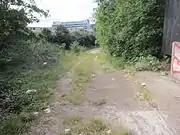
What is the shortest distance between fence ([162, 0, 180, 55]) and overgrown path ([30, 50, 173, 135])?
201cm

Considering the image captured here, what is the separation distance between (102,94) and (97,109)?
3.56 feet

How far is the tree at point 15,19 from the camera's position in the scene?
26.7 feet

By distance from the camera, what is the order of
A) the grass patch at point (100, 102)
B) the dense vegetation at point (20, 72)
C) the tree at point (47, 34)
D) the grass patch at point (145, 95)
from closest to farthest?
the dense vegetation at point (20, 72) < the grass patch at point (100, 102) < the grass patch at point (145, 95) < the tree at point (47, 34)

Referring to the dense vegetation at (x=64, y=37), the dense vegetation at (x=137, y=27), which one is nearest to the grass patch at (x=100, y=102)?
the dense vegetation at (x=137, y=27)

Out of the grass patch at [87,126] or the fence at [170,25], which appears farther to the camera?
the fence at [170,25]

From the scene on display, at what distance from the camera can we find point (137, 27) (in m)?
9.62

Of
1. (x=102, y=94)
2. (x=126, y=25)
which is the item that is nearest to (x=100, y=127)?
(x=102, y=94)

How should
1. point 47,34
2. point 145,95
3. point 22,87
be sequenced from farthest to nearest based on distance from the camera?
1. point 47,34
2. point 22,87
3. point 145,95

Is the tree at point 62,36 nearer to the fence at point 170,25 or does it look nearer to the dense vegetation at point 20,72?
the dense vegetation at point 20,72

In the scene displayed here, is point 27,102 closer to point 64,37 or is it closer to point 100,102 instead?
point 100,102

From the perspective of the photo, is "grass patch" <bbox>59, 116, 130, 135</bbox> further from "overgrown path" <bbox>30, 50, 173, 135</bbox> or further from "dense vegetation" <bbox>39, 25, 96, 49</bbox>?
"dense vegetation" <bbox>39, 25, 96, 49</bbox>

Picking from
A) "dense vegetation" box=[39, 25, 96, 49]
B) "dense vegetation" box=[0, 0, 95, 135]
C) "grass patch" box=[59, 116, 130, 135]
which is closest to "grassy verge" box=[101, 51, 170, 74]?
"dense vegetation" box=[0, 0, 95, 135]

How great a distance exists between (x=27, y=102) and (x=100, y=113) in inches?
58.7

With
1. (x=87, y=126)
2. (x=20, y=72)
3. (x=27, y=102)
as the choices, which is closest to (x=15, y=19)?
(x=20, y=72)
